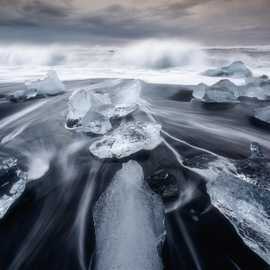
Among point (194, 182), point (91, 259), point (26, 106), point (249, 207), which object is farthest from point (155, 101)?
point (91, 259)

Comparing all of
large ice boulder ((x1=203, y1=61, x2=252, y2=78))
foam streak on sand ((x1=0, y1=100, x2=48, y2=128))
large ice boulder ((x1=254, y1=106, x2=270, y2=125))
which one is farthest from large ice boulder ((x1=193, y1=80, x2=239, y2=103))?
large ice boulder ((x1=203, y1=61, x2=252, y2=78))

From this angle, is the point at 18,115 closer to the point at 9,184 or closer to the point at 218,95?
the point at 9,184

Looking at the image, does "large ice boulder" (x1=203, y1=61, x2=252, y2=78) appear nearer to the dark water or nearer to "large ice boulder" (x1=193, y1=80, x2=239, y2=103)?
"large ice boulder" (x1=193, y1=80, x2=239, y2=103)

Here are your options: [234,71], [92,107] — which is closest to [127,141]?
[92,107]

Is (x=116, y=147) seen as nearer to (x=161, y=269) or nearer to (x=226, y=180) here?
(x=226, y=180)

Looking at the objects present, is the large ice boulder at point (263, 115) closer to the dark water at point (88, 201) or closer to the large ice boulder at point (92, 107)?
the dark water at point (88, 201)

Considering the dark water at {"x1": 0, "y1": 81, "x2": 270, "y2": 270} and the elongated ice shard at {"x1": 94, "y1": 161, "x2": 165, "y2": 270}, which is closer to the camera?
the elongated ice shard at {"x1": 94, "y1": 161, "x2": 165, "y2": 270}

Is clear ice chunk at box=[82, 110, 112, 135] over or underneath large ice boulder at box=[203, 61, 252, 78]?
over
